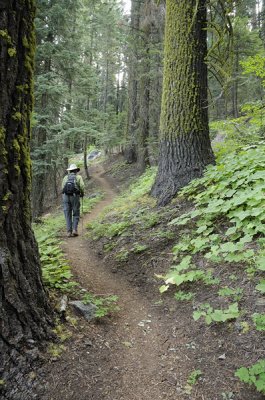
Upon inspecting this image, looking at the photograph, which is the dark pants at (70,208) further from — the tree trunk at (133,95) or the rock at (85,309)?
the tree trunk at (133,95)

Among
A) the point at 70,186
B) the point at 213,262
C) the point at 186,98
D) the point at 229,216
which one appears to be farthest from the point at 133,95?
the point at 213,262

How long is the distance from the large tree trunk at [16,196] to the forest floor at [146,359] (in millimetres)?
330

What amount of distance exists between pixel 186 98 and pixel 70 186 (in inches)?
146

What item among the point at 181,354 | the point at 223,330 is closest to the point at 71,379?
the point at 181,354

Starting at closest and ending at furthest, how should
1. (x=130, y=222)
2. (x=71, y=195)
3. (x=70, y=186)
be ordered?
(x=130, y=222) → (x=70, y=186) → (x=71, y=195)

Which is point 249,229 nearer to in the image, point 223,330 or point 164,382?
point 223,330

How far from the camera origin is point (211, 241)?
14.1 feet

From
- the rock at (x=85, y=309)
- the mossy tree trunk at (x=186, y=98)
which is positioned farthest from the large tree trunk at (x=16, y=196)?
the mossy tree trunk at (x=186, y=98)

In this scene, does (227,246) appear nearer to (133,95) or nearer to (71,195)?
(71,195)

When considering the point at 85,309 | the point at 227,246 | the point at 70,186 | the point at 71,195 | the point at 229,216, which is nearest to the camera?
the point at 85,309

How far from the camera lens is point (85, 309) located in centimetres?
338

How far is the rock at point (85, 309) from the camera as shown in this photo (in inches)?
Answer: 131

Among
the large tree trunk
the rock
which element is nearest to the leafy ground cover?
the rock

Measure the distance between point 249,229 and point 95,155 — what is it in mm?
32591
